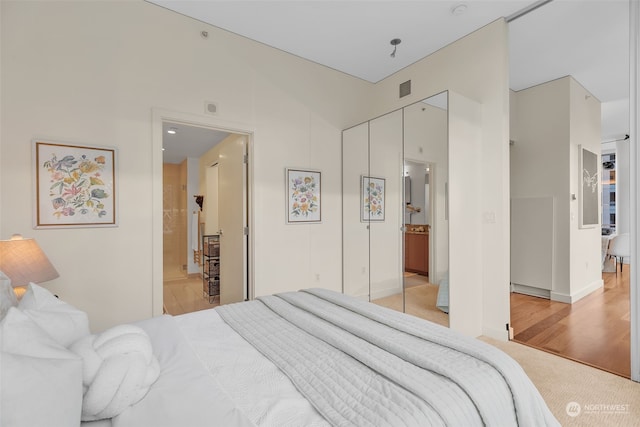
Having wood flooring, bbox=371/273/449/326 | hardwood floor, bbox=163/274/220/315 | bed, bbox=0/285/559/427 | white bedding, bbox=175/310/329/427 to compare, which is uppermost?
bed, bbox=0/285/559/427

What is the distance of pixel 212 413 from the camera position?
96 centimetres

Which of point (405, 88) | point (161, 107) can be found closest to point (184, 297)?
point (161, 107)

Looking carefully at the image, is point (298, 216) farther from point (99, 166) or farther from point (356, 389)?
point (356, 389)

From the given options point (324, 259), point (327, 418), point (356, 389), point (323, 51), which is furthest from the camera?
point (324, 259)

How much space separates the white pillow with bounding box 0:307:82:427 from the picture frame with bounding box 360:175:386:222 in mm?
3145

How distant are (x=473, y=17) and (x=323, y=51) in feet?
5.09

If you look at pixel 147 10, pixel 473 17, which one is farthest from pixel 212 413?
pixel 473 17

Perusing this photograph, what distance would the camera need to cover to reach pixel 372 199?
3.76 metres

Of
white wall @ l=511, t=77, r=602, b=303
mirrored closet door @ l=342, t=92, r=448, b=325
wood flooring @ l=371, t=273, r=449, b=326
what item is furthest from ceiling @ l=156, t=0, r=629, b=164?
wood flooring @ l=371, t=273, r=449, b=326

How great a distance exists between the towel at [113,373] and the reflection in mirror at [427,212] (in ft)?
8.19

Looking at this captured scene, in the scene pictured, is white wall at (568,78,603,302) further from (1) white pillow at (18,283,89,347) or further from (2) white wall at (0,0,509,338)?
(1) white pillow at (18,283,89,347)

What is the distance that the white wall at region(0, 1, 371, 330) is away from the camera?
2242 millimetres

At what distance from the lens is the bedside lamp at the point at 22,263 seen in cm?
183

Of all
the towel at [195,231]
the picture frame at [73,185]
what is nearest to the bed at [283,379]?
the picture frame at [73,185]
